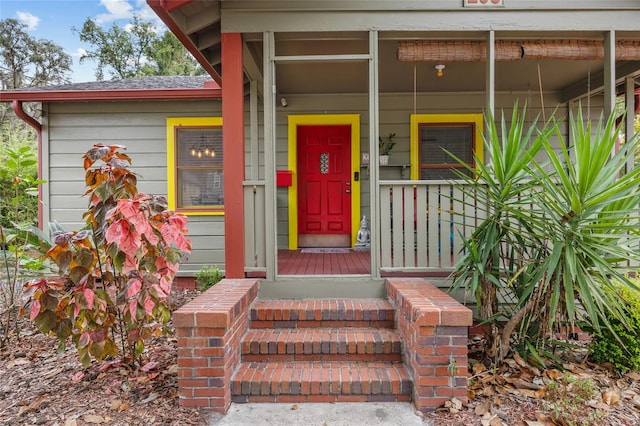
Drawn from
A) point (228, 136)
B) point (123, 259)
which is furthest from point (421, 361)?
point (228, 136)

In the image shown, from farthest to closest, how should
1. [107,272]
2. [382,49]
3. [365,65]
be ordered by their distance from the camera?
[365,65] < [382,49] < [107,272]

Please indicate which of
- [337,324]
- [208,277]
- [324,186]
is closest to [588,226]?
[337,324]

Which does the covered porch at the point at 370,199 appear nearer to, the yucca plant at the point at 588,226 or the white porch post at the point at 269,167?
the white porch post at the point at 269,167

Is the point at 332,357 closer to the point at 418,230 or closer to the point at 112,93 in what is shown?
the point at 418,230

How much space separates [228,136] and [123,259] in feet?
4.58

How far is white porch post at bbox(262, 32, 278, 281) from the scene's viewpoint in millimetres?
3260

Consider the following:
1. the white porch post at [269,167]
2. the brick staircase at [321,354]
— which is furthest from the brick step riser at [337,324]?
the white porch post at [269,167]

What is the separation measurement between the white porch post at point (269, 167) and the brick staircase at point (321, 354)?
399mm

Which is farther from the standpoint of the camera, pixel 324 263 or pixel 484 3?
pixel 324 263

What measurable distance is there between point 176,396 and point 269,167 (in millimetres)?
1882

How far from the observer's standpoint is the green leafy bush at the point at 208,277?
4613 mm

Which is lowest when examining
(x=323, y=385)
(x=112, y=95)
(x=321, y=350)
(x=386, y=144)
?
(x=323, y=385)

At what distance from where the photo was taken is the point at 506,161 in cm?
259

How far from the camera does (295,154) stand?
17.7ft
